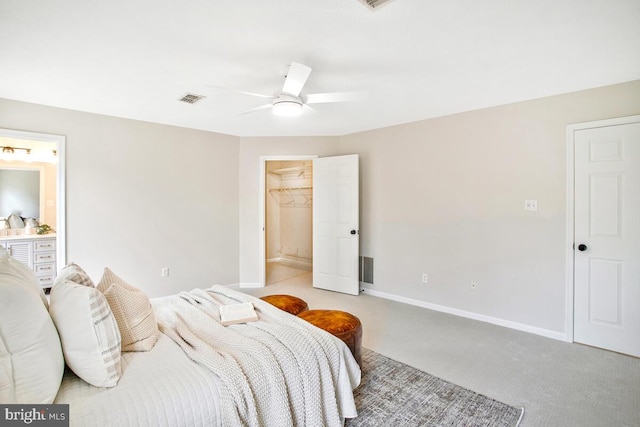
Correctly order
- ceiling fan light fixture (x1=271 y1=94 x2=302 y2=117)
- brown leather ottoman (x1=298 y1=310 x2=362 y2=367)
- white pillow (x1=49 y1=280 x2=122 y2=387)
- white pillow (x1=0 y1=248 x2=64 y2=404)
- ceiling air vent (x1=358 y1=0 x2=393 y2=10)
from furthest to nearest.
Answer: ceiling fan light fixture (x1=271 y1=94 x2=302 y2=117) < brown leather ottoman (x1=298 y1=310 x2=362 y2=367) < ceiling air vent (x1=358 y1=0 x2=393 y2=10) < white pillow (x1=49 y1=280 x2=122 y2=387) < white pillow (x1=0 y1=248 x2=64 y2=404)

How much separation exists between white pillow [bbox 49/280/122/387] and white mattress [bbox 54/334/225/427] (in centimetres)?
6

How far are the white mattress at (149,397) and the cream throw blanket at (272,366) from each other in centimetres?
6

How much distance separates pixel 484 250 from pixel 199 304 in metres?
3.06

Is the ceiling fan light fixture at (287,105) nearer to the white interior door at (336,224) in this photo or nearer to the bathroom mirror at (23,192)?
the white interior door at (336,224)

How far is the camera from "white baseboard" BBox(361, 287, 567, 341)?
125 inches

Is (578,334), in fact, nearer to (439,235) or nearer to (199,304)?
(439,235)

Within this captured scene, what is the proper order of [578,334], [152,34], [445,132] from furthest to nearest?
[445,132]
[578,334]
[152,34]

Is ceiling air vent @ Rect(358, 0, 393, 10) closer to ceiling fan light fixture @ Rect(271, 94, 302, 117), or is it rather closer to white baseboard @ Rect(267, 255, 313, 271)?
ceiling fan light fixture @ Rect(271, 94, 302, 117)

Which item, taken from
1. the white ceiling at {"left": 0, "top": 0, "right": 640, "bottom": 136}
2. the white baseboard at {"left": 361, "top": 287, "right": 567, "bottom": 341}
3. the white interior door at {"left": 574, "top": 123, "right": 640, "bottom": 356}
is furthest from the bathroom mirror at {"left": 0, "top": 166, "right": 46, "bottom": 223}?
the white interior door at {"left": 574, "top": 123, "right": 640, "bottom": 356}

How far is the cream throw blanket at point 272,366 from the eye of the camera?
4.72 ft

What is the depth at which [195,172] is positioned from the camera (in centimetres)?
448

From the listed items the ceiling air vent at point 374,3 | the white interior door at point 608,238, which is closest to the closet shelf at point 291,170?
the white interior door at point 608,238

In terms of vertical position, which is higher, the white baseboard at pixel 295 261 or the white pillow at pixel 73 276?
the white pillow at pixel 73 276

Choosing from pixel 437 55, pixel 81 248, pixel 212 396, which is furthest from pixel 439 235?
pixel 81 248
